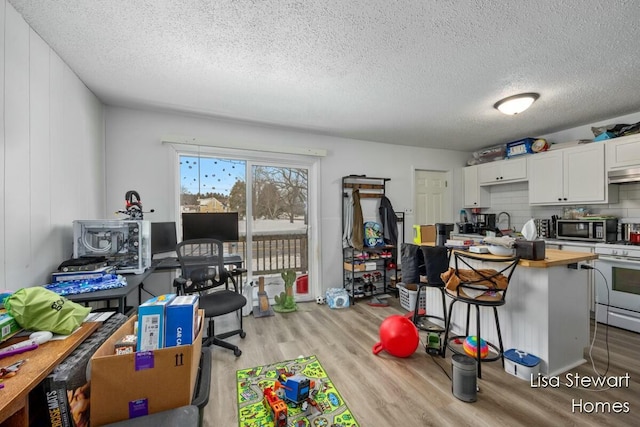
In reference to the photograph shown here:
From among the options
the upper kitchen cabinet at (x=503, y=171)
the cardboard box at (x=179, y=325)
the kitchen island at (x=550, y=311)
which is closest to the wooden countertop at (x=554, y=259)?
the kitchen island at (x=550, y=311)

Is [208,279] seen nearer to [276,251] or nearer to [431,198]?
[276,251]

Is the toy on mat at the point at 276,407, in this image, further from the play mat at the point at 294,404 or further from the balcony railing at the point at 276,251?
the balcony railing at the point at 276,251

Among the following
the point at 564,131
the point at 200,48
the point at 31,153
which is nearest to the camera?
the point at 31,153

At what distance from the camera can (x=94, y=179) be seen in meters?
2.53

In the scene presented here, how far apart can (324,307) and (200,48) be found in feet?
10.1

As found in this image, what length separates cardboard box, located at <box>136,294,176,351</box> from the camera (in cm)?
94

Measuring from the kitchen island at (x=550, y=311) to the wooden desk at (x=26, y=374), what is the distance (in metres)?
2.38

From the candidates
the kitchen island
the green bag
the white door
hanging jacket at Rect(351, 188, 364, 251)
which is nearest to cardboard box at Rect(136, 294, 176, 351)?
the green bag

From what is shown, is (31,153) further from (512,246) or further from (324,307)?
(512,246)

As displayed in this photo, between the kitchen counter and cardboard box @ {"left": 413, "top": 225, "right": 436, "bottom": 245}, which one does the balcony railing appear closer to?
cardboard box @ {"left": 413, "top": 225, "right": 436, "bottom": 245}

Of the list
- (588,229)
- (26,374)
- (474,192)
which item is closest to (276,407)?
(26,374)

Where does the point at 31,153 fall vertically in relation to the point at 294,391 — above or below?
above

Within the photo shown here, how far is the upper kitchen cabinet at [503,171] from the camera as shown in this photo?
12.8 feet

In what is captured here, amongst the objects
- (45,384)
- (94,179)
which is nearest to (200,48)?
(94,179)
